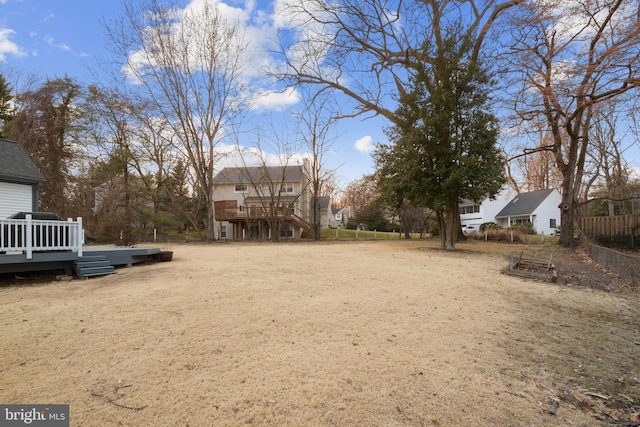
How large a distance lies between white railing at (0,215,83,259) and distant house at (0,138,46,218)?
171 inches

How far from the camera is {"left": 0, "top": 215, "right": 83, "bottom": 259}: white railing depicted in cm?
794

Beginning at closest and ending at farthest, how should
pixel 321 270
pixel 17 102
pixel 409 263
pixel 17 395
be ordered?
pixel 17 395
pixel 321 270
pixel 409 263
pixel 17 102

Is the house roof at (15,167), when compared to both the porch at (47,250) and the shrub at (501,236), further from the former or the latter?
the shrub at (501,236)

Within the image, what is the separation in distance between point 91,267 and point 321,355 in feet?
27.1

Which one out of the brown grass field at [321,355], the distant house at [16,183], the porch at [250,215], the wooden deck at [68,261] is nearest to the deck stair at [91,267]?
the wooden deck at [68,261]

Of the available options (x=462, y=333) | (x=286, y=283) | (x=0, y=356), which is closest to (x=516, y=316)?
(x=462, y=333)

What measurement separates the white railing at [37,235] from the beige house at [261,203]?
60.8 ft

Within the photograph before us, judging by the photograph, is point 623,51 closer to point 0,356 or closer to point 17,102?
point 0,356

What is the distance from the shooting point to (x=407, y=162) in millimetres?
15602

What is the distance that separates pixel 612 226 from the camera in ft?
54.9

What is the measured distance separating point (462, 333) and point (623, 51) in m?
14.6

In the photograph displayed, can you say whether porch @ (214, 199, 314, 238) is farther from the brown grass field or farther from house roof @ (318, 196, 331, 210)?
the brown grass field

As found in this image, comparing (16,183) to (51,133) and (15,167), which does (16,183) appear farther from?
(51,133)

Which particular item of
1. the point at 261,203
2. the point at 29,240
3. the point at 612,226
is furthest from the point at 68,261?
the point at 612,226
